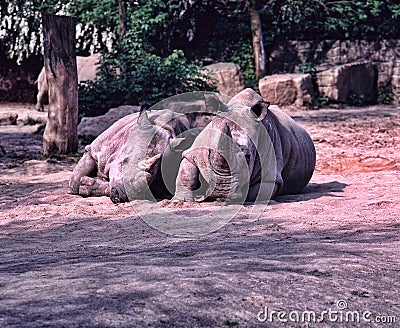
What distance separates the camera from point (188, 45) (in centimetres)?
2111

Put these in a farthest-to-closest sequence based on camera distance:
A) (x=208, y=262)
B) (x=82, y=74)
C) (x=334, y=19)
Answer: (x=334, y=19)
(x=82, y=74)
(x=208, y=262)

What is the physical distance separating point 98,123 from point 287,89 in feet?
20.8

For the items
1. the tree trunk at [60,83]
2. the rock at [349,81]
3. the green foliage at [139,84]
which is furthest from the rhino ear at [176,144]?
the rock at [349,81]

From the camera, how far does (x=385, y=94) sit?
2002cm

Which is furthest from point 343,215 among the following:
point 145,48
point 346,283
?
point 145,48

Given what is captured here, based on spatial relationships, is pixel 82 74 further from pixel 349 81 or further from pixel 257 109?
pixel 257 109

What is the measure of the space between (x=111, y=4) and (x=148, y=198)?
13182 millimetres

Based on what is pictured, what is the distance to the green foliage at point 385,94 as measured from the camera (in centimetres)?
1995

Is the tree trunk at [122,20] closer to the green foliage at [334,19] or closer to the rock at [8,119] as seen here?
the green foliage at [334,19]

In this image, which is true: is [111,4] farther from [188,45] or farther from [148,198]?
[148,198]

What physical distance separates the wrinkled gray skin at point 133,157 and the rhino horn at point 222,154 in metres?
0.61

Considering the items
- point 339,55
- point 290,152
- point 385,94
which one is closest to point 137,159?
point 290,152

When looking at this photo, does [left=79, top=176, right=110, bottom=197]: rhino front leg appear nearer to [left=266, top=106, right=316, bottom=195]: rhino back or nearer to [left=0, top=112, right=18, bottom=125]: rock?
[left=266, top=106, right=316, bottom=195]: rhino back

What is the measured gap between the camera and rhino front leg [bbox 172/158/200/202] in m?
7.18
